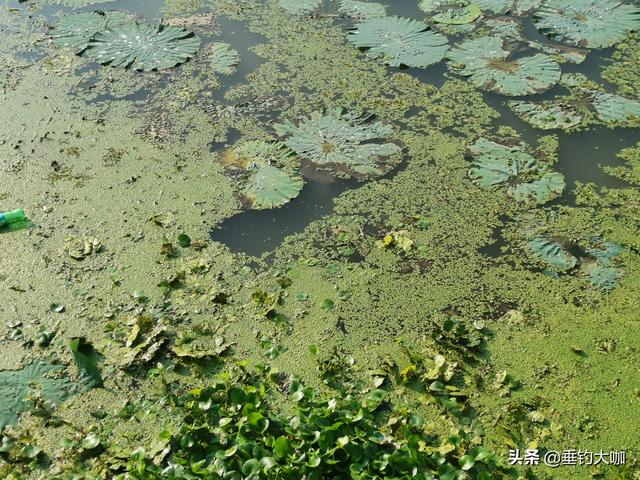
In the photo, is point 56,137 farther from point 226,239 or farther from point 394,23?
point 394,23

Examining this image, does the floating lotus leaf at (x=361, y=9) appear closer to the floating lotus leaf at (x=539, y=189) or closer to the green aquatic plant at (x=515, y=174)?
the green aquatic plant at (x=515, y=174)

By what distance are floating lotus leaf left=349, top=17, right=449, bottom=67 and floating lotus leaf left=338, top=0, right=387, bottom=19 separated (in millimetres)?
88

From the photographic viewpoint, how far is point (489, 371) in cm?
252

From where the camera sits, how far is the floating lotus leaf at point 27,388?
2439 millimetres

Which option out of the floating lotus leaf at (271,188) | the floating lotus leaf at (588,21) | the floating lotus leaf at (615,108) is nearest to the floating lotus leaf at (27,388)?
the floating lotus leaf at (271,188)

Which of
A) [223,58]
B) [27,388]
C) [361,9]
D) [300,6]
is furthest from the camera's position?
[300,6]

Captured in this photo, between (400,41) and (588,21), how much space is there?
1286 mm

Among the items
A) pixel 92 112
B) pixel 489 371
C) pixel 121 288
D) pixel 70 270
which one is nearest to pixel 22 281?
pixel 70 270

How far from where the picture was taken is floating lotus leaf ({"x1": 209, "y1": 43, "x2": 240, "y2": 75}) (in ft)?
13.6

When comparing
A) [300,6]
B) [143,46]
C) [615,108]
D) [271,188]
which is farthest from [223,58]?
[615,108]

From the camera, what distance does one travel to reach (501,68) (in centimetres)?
397

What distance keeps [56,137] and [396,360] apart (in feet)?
7.81

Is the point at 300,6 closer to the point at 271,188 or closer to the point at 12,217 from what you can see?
the point at 271,188

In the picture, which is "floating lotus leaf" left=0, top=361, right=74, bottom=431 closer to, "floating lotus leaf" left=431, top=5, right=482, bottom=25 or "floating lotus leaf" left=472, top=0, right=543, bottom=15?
"floating lotus leaf" left=431, top=5, right=482, bottom=25
